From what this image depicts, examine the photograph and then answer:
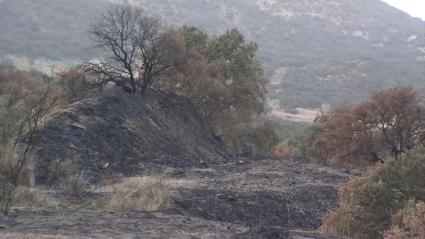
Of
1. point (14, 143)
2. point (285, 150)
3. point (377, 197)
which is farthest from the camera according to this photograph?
point (285, 150)

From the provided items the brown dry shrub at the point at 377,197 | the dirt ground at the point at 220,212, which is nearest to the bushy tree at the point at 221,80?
the dirt ground at the point at 220,212

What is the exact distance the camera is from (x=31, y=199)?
11.9 meters

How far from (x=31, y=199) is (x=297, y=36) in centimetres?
13126

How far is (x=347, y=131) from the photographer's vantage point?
28203 millimetres

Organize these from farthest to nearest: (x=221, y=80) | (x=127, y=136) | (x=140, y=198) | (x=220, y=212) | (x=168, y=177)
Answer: (x=221, y=80) < (x=127, y=136) < (x=168, y=177) < (x=220, y=212) < (x=140, y=198)

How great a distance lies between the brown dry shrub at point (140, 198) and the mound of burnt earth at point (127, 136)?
4087 mm

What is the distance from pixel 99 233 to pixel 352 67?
10687 centimetres

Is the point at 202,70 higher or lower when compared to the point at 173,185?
higher

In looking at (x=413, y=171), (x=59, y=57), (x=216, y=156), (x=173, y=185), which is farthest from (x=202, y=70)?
(x=59, y=57)

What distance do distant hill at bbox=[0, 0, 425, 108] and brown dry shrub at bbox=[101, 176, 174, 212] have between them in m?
72.4

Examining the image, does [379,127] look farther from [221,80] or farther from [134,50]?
[134,50]

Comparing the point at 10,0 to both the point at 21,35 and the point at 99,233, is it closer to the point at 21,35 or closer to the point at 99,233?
the point at 21,35

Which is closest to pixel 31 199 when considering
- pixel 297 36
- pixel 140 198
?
pixel 140 198

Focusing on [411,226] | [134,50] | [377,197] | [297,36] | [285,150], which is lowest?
[411,226]
